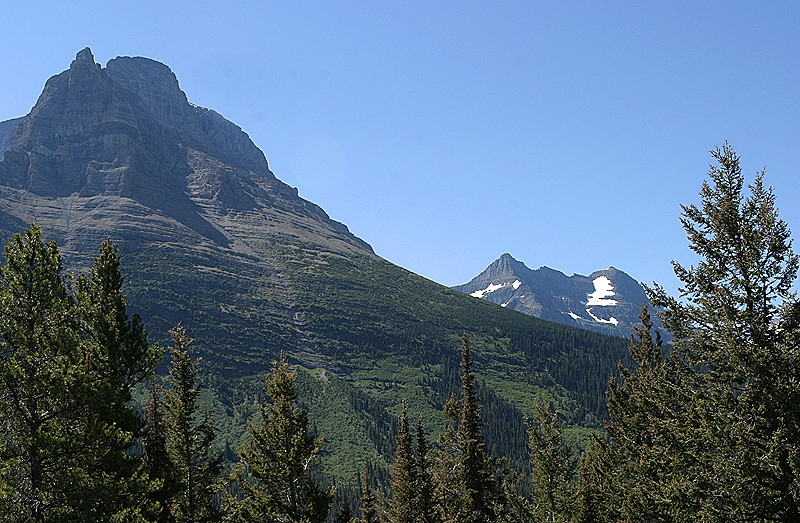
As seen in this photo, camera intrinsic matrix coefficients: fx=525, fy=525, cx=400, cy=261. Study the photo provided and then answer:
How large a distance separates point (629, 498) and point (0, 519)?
2379 centimetres

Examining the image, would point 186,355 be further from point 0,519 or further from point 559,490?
point 559,490

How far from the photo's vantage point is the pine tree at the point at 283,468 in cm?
2338

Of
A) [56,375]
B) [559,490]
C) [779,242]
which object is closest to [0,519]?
[56,375]

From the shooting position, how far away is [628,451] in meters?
25.2

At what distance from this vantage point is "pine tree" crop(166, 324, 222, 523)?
25.8 m

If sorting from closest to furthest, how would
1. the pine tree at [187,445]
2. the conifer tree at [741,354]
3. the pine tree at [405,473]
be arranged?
1. the conifer tree at [741,354]
2. the pine tree at [187,445]
3. the pine tree at [405,473]

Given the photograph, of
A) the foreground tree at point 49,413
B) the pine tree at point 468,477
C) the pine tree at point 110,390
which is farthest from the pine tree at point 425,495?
the foreground tree at point 49,413

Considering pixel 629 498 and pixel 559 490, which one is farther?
pixel 559 490

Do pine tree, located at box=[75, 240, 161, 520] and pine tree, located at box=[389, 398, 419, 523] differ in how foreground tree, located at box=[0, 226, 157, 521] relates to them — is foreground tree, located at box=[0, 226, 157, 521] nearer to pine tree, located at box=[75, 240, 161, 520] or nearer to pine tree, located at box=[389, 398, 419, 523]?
pine tree, located at box=[75, 240, 161, 520]

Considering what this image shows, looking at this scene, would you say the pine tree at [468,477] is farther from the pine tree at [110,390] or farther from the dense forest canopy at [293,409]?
the pine tree at [110,390]

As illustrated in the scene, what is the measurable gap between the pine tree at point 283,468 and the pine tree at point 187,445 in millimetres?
3317

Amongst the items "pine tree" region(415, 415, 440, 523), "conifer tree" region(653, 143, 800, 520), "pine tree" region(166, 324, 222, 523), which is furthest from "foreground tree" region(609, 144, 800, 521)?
"pine tree" region(166, 324, 222, 523)

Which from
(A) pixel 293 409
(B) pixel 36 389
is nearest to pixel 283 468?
(A) pixel 293 409

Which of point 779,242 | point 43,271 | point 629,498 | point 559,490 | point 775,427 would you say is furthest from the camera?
point 559,490
